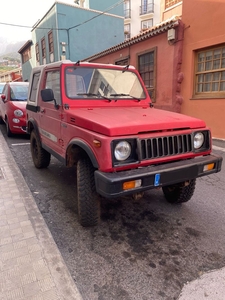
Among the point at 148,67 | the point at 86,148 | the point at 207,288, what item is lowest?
the point at 207,288

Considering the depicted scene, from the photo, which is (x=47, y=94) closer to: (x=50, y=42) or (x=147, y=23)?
(x=50, y=42)

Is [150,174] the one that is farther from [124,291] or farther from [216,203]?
[216,203]

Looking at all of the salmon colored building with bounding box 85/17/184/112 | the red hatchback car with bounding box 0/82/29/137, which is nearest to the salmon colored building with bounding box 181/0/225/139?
the salmon colored building with bounding box 85/17/184/112

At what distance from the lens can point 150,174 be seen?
2.24 meters

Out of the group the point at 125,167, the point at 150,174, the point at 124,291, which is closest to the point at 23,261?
the point at 124,291

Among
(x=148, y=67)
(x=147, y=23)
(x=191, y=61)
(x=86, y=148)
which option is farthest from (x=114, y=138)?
(x=147, y=23)

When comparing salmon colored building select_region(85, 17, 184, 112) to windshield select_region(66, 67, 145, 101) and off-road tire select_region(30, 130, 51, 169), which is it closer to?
windshield select_region(66, 67, 145, 101)

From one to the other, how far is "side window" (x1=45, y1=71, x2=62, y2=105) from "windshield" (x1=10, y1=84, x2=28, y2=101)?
14.2 feet

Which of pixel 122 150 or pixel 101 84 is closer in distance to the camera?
pixel 122 150

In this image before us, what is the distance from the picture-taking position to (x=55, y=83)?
11.7ft

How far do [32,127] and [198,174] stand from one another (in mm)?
3509

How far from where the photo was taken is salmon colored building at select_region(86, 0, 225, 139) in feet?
23.8

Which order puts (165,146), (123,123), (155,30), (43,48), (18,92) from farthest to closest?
(43,48), (155,30), (18,92), (165,146), (123,123)

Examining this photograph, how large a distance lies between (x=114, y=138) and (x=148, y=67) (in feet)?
29.5
